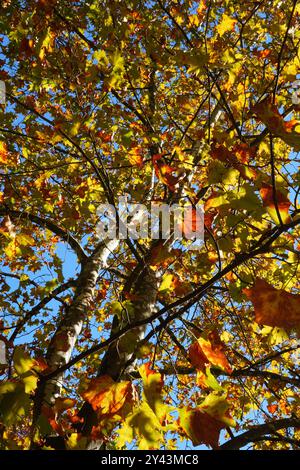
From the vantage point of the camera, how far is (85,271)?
400 centimetres

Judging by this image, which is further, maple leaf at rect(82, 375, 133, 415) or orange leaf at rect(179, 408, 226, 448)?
maple leaf at rect(82, 375, 133, 415)

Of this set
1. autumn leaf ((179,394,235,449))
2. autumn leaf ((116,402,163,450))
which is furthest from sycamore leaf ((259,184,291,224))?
autumn leaf ((116,402,163,450))

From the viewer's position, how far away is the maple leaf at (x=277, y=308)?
61.1 inches

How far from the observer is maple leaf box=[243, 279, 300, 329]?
155 centimetres

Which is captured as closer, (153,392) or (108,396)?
(153,392)

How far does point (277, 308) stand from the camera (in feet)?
5.13

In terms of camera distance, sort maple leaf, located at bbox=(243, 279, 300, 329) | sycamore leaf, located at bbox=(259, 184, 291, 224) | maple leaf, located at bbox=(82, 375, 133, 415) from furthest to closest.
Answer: maple leaf, located at bbox=(82, 375, 133, 415) → maple leaf, located at bbox=(243, 279, 300, 329) → sycamore leaf, located at bbox=(259, 184, 291, 224)

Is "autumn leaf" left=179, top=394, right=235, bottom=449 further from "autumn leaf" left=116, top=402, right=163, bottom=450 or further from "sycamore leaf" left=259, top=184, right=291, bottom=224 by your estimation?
"sycamore leaf" left=259, top=184, right=291, bottom=224

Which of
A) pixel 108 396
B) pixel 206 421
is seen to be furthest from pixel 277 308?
pixel 108 396

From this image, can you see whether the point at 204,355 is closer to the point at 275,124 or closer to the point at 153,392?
the point at 153,392

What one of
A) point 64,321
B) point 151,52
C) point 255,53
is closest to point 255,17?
point 255,53

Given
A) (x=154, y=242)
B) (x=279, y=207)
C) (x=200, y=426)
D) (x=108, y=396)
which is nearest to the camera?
(x=279, y=207)
